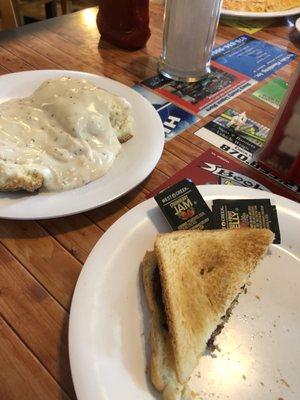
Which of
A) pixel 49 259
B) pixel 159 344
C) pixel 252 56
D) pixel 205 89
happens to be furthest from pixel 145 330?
pixel 252 56

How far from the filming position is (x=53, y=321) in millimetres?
692

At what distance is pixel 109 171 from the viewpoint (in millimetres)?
908

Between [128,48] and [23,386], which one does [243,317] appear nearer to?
[23,386]

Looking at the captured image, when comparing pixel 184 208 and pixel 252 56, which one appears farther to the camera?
pixel 252 56

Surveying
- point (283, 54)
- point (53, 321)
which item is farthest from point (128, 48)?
point (53, 321)

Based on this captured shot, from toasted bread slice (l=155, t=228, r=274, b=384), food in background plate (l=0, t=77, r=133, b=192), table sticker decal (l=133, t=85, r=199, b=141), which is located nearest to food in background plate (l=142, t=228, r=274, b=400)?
toasted bread slice (l=155, t=228, r=274, b=384)

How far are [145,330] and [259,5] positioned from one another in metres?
1.61

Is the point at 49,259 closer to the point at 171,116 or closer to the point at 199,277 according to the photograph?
the point at 199,277

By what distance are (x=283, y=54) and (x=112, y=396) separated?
1.46 metres

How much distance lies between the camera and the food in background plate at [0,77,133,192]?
82 centimetres

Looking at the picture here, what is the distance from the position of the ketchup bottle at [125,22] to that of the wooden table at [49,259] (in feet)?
0.29

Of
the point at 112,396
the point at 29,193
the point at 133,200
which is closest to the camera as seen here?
the point at 112,396

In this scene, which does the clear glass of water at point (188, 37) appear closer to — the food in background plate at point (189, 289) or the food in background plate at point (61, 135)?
the food in background plate at point (61, 135)

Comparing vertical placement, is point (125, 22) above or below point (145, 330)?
above
